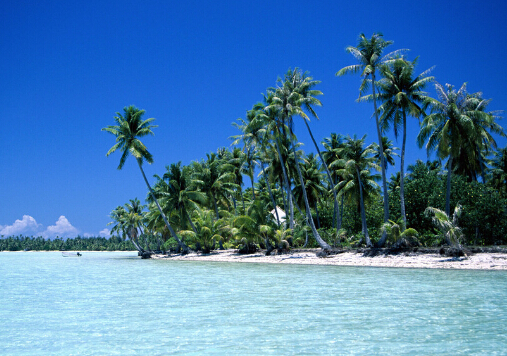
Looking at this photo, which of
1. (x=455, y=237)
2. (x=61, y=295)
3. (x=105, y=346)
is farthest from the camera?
(x=455, y=237)

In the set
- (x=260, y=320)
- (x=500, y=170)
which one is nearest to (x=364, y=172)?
(x=500, y=170)

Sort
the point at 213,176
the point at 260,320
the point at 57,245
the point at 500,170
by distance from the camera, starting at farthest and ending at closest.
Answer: the point at 57,245 < the point at 213,176 < the point at 500,170 < the point at 260,320

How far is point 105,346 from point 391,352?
4415 mm

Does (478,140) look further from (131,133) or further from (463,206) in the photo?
(131,133)

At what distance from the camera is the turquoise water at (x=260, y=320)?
582cm

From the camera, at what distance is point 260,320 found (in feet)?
25.2

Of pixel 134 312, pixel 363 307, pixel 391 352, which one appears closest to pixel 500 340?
pixel 391 352

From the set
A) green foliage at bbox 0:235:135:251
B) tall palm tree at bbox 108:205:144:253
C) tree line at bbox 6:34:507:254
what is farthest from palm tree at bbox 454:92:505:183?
green foliage at bbox 0:235:135:251

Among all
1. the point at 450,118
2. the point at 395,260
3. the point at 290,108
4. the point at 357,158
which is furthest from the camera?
the point at 357,158

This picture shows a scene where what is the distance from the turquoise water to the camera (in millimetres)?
5824

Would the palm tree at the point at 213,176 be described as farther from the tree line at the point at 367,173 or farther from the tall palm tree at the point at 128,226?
the tall palm tree at the point at 128,226

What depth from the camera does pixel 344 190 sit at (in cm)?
3231

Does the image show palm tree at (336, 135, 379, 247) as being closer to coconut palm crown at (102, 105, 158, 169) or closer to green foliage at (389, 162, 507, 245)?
green foliage at (389, 162, 507, 245)

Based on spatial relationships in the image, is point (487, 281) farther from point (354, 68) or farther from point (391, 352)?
point (354, 68)
